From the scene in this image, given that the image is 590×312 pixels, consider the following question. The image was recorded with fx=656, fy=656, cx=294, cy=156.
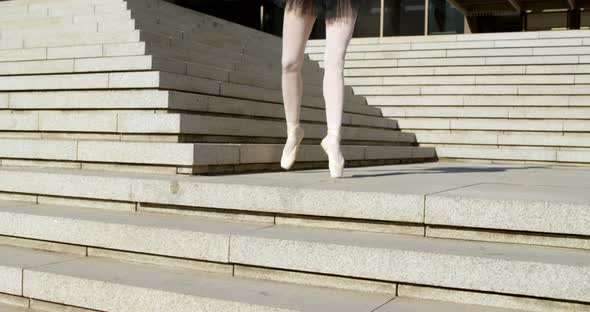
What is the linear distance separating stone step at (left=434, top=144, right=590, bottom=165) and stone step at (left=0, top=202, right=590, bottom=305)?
682cm

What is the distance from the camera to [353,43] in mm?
14930

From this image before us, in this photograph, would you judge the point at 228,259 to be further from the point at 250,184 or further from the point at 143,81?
the point at 143,81

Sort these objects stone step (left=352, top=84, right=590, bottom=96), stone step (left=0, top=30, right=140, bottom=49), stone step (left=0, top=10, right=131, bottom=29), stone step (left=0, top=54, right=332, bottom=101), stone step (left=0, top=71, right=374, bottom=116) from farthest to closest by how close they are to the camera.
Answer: stone step (left=352, top=84, right=590, bottom=96)
stone step (left=0, top=10, right=131, bottom=29)
stone step (left=0, top=30, right=140, bottom=49)
stone step (left=0, top=54, right=332, bottom=101)
stone step (left=0, top=71, right=374, bottom=116)

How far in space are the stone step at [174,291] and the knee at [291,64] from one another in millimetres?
1818

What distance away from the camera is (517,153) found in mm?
9875

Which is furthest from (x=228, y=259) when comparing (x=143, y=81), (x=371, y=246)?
(x=143, y=81)

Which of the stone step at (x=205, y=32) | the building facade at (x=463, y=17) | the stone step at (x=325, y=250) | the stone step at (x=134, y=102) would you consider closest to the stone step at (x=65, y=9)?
the stone step at (x=205, y=32)

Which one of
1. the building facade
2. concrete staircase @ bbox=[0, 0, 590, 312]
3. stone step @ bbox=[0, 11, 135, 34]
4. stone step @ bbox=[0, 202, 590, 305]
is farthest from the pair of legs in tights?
the building facade

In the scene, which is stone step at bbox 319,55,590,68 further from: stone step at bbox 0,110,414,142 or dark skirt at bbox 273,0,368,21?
dark skirt at bbox 273,0,368,21

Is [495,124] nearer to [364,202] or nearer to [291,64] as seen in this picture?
[291,64]

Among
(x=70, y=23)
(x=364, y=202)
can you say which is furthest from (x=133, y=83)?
(x=364, y=202)

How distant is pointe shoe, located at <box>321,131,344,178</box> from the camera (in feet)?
15.1

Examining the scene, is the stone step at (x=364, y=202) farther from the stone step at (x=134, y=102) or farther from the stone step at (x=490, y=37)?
the stone step at (x=490, y=37)

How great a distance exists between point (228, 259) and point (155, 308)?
478 millimetres
